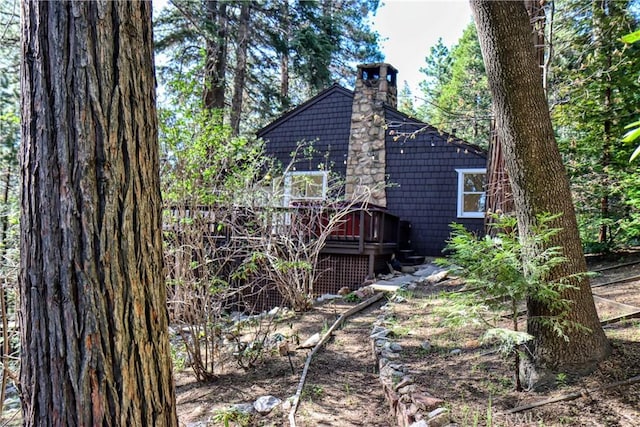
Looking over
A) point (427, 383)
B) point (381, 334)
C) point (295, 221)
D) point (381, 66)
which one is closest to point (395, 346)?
point (381, 334)

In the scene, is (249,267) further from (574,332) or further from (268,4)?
(268,4)

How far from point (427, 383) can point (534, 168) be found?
161cm

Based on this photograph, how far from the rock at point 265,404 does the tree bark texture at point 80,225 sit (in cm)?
167

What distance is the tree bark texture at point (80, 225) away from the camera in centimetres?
138

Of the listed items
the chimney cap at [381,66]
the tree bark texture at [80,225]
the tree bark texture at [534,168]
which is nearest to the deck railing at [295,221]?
the tree bark texture at [80,225]

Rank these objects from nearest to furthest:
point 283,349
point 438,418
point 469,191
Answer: point 438,418, point 283,349, point 469,191

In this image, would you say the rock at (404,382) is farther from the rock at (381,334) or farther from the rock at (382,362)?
the rock at (381,334)

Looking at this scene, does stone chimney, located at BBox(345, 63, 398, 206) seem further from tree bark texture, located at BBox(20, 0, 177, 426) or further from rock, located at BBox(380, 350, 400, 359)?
tree bark texture, located at BBox(20, 0, 177, 426)

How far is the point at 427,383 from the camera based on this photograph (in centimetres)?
284

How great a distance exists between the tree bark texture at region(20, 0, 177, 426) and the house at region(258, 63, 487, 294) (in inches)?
313

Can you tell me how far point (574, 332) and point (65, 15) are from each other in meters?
3.06

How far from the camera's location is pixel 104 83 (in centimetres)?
143

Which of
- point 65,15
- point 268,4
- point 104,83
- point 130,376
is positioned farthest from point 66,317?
point 268,4

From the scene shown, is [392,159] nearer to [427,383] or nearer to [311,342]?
[311,342]
